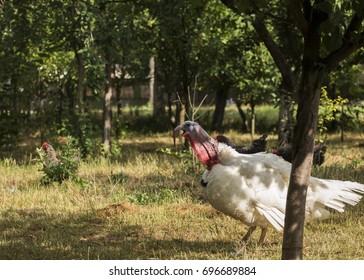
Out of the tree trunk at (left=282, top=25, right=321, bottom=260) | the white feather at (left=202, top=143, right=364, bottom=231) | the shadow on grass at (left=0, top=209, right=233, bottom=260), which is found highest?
the tree trunk at (left=282, top=25, right=321, bottom=260)

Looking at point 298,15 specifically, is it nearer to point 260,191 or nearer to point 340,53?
point 340,53

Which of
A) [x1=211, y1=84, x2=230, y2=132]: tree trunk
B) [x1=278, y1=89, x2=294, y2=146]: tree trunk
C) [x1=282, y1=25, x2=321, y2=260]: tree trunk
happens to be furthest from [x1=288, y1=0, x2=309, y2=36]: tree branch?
[x1=211, y1=84, x2=230, y2=132]: tree trunk

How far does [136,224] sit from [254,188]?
2132mm

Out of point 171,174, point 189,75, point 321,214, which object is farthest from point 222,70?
point 321,214

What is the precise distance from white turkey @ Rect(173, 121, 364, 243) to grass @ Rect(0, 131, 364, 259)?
1.24 ft

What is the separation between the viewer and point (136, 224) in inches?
340

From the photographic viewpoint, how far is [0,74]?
18.1 metres

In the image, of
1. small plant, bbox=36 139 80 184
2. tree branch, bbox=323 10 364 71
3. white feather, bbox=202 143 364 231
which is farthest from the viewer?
small plant, bbox=36 139 80 184

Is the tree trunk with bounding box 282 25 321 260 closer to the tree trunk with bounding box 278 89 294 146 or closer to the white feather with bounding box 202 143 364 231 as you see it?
the white feather with bounding box 202 143 364 231

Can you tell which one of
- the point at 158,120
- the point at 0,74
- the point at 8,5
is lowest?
the point at 158,120

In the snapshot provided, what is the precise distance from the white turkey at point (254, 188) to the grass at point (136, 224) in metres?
0.38

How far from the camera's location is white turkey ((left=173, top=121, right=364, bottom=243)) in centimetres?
704

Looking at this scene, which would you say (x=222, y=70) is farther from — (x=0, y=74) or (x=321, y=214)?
(x=321, y=214)

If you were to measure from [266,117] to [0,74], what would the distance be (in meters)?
14.4
